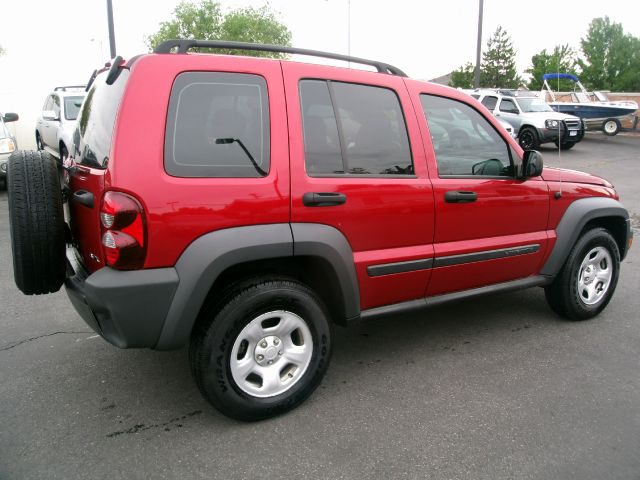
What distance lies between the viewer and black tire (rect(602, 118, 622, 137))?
20344mm

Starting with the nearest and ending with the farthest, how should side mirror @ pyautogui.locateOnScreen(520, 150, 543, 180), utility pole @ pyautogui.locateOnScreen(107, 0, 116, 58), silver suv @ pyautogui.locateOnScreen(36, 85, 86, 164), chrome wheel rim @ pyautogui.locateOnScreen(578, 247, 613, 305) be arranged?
side mirror @ pyautogui.locateOnScreen(520, 150, 543, 180)
chrome wheel rim @ pyautogui.locateOnScreen(578, 247, 613, 305)
silver suv @ pyautogui.locateOnScreen(36, 85, 86, 164)
utility pole @ pyautogui.locateOnScreen(107, 0, 116, 58)

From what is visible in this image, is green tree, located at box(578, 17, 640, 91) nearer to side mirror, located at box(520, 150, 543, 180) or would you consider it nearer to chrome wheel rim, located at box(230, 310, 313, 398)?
side mirror, located at box(520, 150, 543, 180)

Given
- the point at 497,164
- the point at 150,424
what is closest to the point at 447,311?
the point at 497,164

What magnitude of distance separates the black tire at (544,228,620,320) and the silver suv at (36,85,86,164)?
8.40 meters

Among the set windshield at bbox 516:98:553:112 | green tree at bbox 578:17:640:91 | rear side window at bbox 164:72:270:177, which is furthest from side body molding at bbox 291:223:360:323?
green tree at bbox 578:17:640:91

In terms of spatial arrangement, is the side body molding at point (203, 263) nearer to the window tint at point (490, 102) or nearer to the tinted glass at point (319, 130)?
the tinted glass at point (319, 130)

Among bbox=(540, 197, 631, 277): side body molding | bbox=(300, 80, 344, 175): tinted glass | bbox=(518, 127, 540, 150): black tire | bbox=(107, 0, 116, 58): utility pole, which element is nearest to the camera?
bbox=(300, 80, 344, 175): tinted glass

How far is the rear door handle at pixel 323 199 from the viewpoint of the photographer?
8.84 feet

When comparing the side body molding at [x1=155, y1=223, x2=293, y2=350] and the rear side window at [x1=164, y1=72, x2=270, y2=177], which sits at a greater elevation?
the rear side window at [x1=164, y1=72, x2=270, y2=177]

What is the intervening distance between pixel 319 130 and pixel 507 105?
52.5ft

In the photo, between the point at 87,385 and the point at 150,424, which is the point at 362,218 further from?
the point at 87,385

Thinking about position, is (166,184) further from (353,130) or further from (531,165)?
(531,165)

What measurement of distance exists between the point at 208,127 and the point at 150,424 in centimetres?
156

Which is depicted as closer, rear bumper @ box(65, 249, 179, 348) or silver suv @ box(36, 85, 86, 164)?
rear bumper @ box(65, 249, 179, 348)
